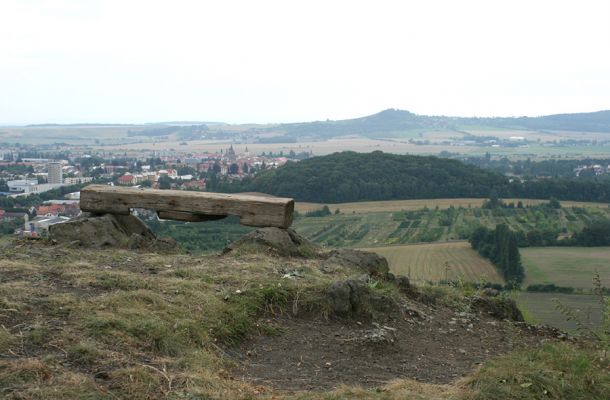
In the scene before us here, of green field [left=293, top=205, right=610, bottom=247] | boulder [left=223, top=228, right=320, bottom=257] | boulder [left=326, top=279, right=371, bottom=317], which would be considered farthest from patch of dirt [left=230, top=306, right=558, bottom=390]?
green field [left=293, top=205, right=610, bottom=247]

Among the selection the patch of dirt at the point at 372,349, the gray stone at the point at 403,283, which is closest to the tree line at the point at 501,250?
the gray stone at the point at 403,283

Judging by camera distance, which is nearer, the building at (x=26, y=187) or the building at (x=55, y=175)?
the building at (x=26, y=187)

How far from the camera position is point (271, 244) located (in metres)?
8.42

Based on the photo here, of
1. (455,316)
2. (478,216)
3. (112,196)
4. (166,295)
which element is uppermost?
(112,196)

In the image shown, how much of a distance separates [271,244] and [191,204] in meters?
1.55

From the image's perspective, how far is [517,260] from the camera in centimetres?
2606

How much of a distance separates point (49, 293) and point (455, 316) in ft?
15.4

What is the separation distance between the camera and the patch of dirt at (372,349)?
510cm

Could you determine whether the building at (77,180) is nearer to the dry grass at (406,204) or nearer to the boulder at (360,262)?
the dry grass at (406,204)

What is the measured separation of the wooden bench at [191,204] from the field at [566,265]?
16.4 meters

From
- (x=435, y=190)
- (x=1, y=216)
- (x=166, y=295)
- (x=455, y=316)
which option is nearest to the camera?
(x=166, y=295)

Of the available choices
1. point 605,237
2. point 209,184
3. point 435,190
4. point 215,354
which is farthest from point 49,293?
point 435,190

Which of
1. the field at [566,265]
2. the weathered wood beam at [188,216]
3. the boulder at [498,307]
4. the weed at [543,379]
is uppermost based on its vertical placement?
the weathered wood beam at [188,216]

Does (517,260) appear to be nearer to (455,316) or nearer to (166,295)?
(455,316)
